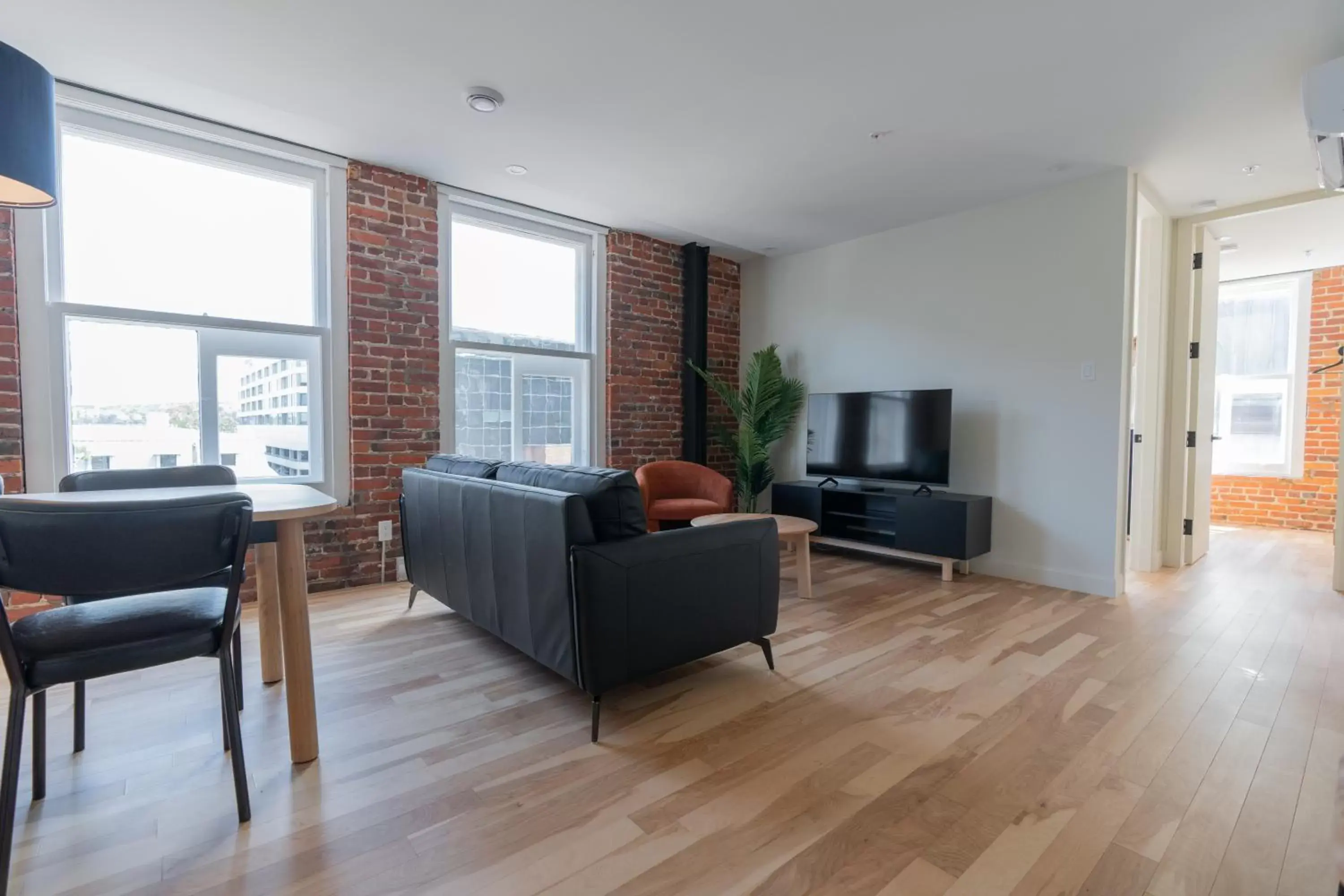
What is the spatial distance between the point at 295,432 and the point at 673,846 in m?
3.31

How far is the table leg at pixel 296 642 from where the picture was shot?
184 cm

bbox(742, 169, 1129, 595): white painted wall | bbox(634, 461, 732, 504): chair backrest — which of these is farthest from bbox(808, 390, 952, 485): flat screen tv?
bbox(634, 461, 732, 504): chair backrest

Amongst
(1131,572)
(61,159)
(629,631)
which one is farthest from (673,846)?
(1131,572)

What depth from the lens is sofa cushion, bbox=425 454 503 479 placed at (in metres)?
2.64

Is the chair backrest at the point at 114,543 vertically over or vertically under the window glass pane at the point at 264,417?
under

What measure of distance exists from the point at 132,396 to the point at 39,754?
7.14ft

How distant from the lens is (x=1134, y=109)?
2932 millimetres

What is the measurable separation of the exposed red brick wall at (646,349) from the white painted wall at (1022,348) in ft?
4.65

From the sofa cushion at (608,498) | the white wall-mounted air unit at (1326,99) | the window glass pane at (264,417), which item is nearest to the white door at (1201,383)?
the white wall-mounted air unit at (1326,99)

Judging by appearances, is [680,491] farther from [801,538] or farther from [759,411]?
[801,538]

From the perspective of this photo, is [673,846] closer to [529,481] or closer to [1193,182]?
[529,481]

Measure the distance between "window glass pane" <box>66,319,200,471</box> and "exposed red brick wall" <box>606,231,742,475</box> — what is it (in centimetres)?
275

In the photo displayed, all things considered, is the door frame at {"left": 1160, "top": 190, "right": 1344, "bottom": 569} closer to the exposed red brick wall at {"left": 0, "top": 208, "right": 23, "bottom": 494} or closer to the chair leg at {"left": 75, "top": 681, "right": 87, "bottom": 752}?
the chair leg at {"left": 75, "top": 681, "right": 87, "bottom": 752}

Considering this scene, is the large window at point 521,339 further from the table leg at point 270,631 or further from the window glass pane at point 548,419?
the table leg at point 270,631
